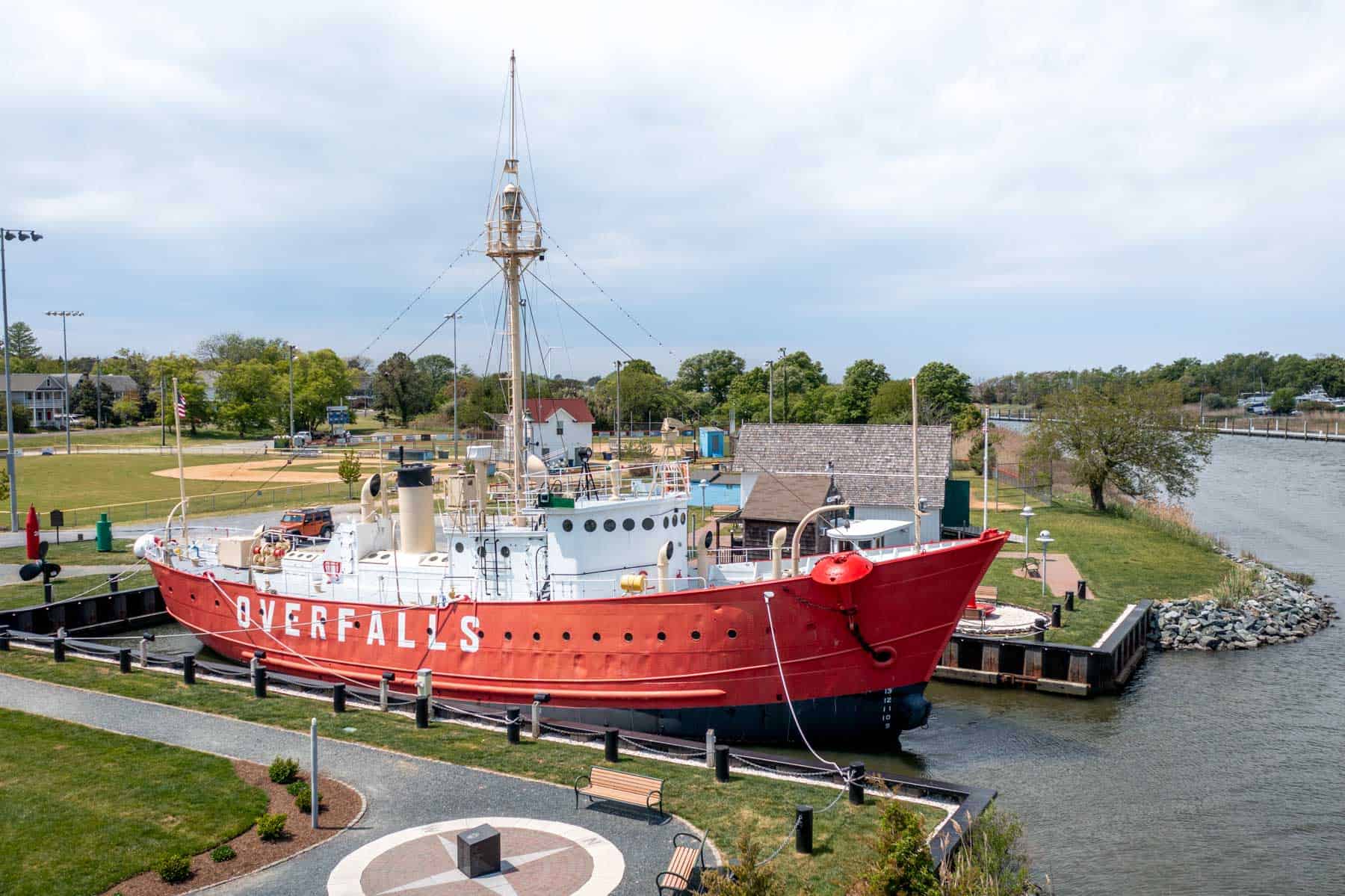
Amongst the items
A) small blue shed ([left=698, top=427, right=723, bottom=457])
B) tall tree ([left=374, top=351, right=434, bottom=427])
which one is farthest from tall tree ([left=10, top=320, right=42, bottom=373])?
small blue shed ([left=698, top=427, right=723, bottom=457])

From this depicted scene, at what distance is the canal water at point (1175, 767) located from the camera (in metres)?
15.3

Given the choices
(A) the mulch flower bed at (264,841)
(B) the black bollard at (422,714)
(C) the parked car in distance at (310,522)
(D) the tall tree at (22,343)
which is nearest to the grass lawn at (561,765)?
(B) the black bollard at (422,714)

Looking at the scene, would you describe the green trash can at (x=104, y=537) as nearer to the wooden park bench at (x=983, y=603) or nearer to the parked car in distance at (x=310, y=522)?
the parked car in distance at (x=310, y=522)

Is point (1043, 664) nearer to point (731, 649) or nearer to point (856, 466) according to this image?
point (731, 649)

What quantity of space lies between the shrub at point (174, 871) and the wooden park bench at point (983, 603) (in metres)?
Answer: 19.7

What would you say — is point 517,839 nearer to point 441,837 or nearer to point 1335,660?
point 441,837

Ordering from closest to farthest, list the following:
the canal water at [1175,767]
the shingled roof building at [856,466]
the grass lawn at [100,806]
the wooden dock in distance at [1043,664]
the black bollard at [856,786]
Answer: the grass lawn at [100,806] → the black bollard at [856,786] → the canal water at [1175,767] → the wooden dock in distance at [1043,664] → the shingled roof building at [856,466]

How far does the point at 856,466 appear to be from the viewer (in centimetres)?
3753

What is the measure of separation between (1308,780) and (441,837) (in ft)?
57.4

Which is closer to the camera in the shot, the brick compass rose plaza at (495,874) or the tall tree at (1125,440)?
the brick compass rose plaza at (495,874)

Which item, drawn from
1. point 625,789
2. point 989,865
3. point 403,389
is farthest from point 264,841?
point 403,389

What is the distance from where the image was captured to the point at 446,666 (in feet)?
65.6

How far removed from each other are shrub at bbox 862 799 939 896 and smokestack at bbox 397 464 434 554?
49.3 ft

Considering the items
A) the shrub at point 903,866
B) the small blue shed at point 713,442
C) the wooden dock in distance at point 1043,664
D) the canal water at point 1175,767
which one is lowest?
the canal water at point 1175,767
